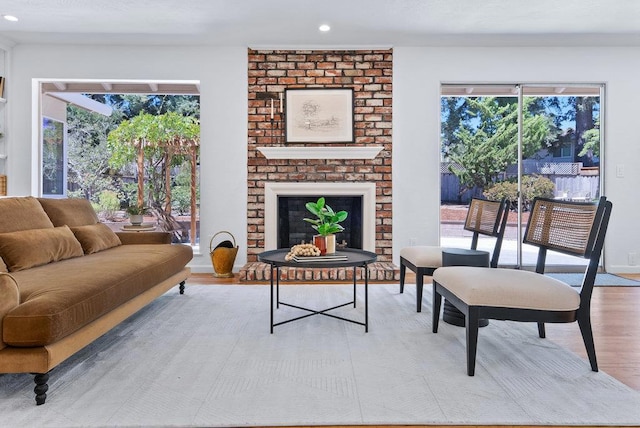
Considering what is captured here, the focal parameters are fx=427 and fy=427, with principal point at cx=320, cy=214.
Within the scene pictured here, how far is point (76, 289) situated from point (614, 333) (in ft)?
9.99

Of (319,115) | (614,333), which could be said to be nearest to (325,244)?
(614,333)

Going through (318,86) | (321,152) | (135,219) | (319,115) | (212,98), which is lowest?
(135,219)

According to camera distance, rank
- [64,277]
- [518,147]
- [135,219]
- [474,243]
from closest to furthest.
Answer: [64,277]
[474,243]
[135,219]
[518,147]

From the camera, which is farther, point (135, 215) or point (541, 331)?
point (135, 215)

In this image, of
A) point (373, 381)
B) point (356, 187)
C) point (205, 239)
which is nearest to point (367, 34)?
point (356, 187)

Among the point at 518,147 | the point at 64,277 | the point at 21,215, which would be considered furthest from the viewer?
the point at 518,147

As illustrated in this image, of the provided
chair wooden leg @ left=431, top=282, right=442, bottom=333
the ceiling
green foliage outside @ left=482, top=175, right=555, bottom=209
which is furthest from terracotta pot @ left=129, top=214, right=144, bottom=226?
green foliage outside @ left=482, top=175, right=555, bottom=209

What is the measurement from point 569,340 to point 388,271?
6.63ft

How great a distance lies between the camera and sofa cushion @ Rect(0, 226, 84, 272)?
245cm

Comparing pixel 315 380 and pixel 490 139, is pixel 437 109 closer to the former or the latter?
pixel 490 139

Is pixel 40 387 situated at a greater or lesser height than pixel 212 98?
lesser

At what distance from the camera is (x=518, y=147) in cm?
494

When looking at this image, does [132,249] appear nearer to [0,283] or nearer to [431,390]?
[0,283]

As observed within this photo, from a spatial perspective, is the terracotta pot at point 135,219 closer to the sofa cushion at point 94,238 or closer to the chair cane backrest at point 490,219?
the sofa cushion at point 94,238
